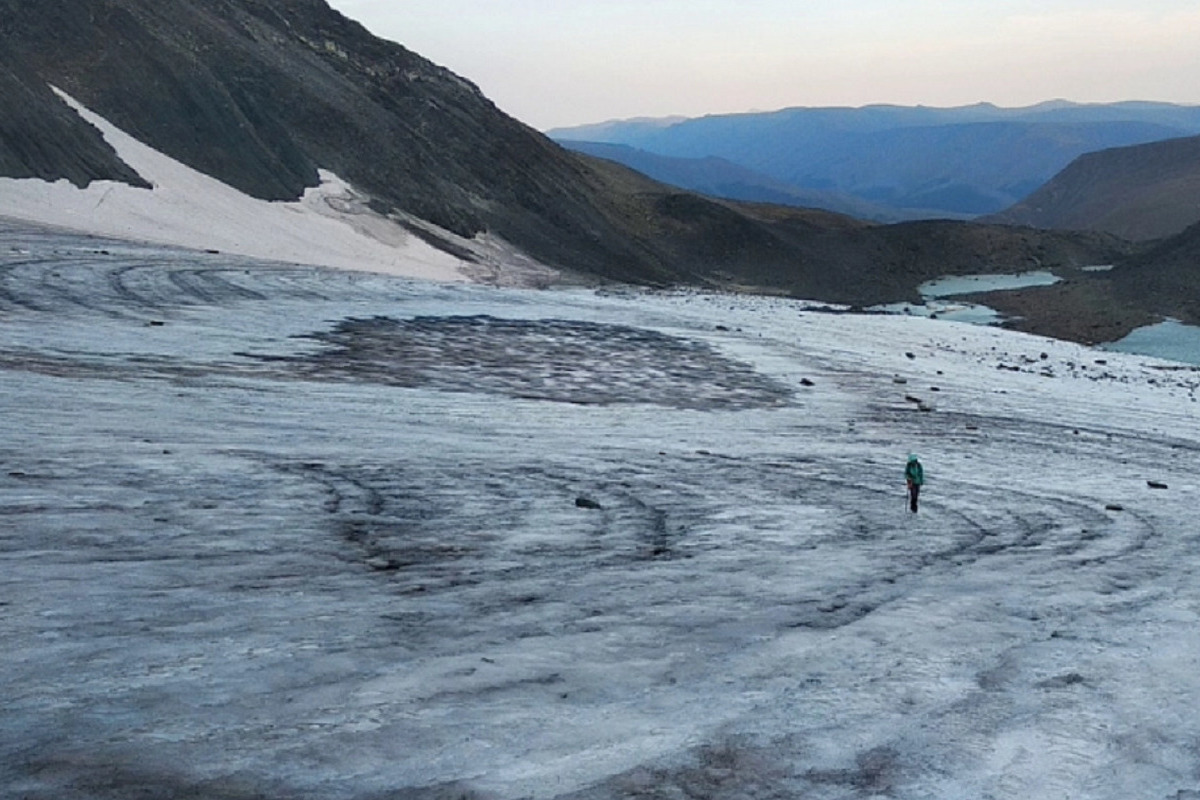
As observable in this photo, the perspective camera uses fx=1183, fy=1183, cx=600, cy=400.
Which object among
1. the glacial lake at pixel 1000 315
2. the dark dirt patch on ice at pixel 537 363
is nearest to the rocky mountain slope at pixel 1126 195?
the glacial lake at pixel 1000 315

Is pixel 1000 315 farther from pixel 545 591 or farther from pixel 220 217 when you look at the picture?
pixel 545 591

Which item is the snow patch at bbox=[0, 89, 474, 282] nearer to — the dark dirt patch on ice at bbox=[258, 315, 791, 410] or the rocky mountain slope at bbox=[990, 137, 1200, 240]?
the dark dirt patch on ice at bbox=[258, 315, 791, 410]

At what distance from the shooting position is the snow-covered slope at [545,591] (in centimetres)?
514

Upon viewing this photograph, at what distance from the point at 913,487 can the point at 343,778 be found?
22.7 feet

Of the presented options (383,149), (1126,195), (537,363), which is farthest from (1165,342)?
(1126,195)

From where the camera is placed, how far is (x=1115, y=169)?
187000 millimetres

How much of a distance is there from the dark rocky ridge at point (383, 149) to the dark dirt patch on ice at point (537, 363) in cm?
1956

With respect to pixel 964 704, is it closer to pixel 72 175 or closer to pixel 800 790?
pixel 800 790

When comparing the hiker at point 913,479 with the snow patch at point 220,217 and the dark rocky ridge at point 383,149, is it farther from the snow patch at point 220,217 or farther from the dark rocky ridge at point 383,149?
the dark rocky ridge at point 383,149

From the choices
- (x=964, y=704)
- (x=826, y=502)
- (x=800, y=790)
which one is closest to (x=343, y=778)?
(x=800, y=790)

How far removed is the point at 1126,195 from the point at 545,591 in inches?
7039

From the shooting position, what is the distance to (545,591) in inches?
289

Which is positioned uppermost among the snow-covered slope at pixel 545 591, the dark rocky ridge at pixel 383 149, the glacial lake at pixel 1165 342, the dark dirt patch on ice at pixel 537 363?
the dark rocky ridge at pixel 383 149

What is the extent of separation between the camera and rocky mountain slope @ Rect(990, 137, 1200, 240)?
459ft
